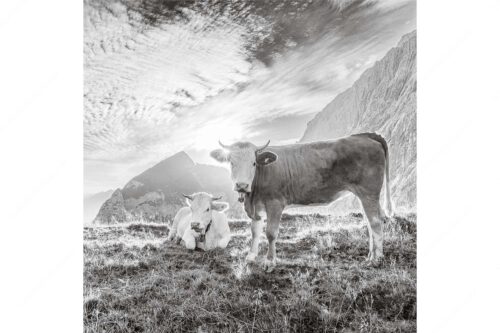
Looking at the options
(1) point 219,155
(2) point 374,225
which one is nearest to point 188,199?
(1) point 219,155

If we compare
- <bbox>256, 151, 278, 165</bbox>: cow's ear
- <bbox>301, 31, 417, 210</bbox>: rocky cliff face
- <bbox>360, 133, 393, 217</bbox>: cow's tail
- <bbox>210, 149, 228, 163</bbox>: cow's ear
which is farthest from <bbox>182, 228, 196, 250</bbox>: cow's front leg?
<bbox>360, 133, 393, 217</bbox>: cow's tail

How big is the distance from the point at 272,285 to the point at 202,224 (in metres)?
0.90

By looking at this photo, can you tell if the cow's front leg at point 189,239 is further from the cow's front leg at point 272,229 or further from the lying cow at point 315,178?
the cow's front leg at point 272,229

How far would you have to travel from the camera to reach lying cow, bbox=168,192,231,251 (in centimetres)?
434

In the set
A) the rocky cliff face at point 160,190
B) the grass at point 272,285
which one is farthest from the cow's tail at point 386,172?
the rocky cliff face at point 160,190

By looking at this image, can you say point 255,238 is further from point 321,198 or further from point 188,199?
point 188,199

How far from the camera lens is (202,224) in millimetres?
4273

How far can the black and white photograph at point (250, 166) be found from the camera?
148 inches

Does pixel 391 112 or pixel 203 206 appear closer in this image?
pixel 391 112

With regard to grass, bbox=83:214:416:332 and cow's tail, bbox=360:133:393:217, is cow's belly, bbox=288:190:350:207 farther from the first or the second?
cow's tail, bbox=360:133:393:217

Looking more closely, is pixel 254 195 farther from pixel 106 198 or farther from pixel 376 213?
pixel 106 198

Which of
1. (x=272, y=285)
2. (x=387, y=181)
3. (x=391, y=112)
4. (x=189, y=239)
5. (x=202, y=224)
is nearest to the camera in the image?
(x=272, y=285)

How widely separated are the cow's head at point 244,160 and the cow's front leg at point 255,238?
0.84 ft

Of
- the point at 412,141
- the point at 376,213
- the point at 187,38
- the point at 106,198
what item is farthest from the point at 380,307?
the point at 187,38
